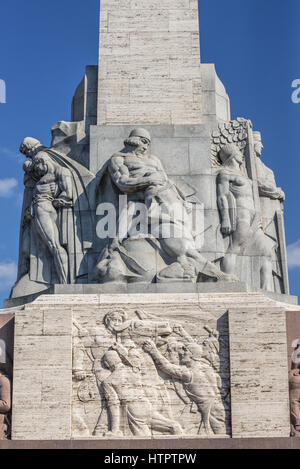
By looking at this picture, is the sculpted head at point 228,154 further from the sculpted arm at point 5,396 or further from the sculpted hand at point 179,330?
the sculpted arm at point 5,396

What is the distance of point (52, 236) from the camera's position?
1778 centimetres

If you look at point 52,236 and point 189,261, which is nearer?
point 189,261

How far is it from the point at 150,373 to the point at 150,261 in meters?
2.22

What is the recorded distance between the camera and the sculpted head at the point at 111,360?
15688 mm

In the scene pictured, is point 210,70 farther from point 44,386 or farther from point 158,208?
point 44,386

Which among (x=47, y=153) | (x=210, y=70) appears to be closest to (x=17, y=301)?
(x=47, y=153)

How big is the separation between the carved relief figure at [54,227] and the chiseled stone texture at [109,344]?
4.33ft

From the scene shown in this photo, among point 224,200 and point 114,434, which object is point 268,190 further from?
point 114,434

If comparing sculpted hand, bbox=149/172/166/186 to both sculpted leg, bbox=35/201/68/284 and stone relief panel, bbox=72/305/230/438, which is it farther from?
stone relief panel, bbox=72/305/230/438

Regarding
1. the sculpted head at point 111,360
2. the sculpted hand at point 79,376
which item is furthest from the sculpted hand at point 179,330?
the sculpted hand at point 79,376

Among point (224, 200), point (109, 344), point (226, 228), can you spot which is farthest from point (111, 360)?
point (224, 200)

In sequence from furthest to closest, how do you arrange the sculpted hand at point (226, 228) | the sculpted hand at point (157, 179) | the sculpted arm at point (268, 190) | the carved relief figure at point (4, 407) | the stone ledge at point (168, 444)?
the sculpted arm at point (268, 190) < the sculpted hand at point (226, 228) < the sculpted hand at point (157, 179) < the carved relief figure at point (4, 407) < the stone ledge at point (168, 444)

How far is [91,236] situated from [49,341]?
8.67 feet
